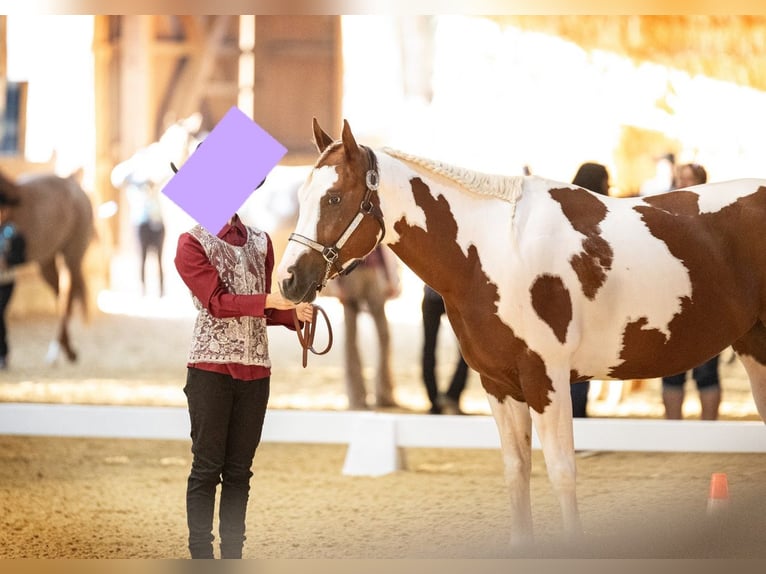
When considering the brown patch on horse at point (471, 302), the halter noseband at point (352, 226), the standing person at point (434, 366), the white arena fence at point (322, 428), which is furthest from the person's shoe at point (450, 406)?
the halter noseband at point (352, 226)

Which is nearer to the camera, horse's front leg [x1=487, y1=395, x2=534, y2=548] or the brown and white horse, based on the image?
the brown and white horse

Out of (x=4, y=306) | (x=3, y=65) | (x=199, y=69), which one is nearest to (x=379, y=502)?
(x=4, y=306)

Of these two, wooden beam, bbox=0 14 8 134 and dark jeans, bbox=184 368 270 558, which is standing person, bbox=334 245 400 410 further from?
wooden beam, bbox=0 14 8 134

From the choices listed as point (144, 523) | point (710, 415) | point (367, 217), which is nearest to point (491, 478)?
point (710, 415)

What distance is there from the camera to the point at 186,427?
529 centimetres

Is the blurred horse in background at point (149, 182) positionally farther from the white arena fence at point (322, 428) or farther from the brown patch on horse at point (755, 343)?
the brown patch on horse at point (755, 343)

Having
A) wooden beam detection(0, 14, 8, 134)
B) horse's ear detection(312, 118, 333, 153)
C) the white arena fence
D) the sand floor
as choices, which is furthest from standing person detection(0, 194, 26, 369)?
horse's ear detection(312, 118, 333, 153)

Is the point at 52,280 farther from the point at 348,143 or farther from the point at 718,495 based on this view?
the point at 718,495

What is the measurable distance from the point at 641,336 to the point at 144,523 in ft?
7.47

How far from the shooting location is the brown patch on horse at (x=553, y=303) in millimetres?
3012

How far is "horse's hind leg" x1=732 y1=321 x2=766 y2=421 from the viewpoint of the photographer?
3402 mm

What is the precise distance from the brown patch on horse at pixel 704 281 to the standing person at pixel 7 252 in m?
6.67

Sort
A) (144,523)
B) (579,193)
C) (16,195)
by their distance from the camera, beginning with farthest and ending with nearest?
(16,195) < (144,523) < (579,193)

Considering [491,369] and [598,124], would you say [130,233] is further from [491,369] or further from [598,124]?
[491,369]
